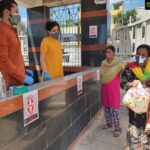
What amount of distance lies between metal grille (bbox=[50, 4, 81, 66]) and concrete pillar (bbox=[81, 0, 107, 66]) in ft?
0.64

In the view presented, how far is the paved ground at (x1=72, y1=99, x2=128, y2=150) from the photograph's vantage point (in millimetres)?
3453

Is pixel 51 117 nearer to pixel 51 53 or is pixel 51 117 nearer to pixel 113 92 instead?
pixel 51 53

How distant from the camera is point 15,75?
2.44m

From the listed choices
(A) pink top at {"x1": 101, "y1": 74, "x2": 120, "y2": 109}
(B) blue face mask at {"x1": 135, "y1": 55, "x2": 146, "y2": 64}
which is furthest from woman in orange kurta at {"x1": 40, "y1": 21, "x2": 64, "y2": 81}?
(B) blue face mask at {"x1": 135, "y1": 55, "x2": 146, "y2": 64}

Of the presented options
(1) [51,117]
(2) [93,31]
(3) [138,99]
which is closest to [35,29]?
(2) [93,31]

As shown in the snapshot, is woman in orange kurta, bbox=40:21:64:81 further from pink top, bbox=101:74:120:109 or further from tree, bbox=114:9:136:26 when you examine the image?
tree, bbox=114:9:136:26

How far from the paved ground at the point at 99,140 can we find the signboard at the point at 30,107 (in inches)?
50.4

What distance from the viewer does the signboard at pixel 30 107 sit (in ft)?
6.90

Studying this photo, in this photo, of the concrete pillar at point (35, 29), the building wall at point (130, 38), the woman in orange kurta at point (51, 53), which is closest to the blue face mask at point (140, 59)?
the woman in orange kurta at point (51, 53)

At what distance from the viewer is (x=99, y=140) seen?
12.2 feet

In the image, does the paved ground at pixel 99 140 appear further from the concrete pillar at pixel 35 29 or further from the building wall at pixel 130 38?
the building wall at pixel 130 38

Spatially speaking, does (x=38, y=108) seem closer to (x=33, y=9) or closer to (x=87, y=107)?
(x=87, y=107)

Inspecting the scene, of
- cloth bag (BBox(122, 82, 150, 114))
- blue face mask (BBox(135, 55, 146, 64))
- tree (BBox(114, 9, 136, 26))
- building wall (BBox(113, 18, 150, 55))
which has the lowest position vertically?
cloth bag (BBox(122, 82, 150, 114))

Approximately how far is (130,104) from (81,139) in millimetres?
1308
